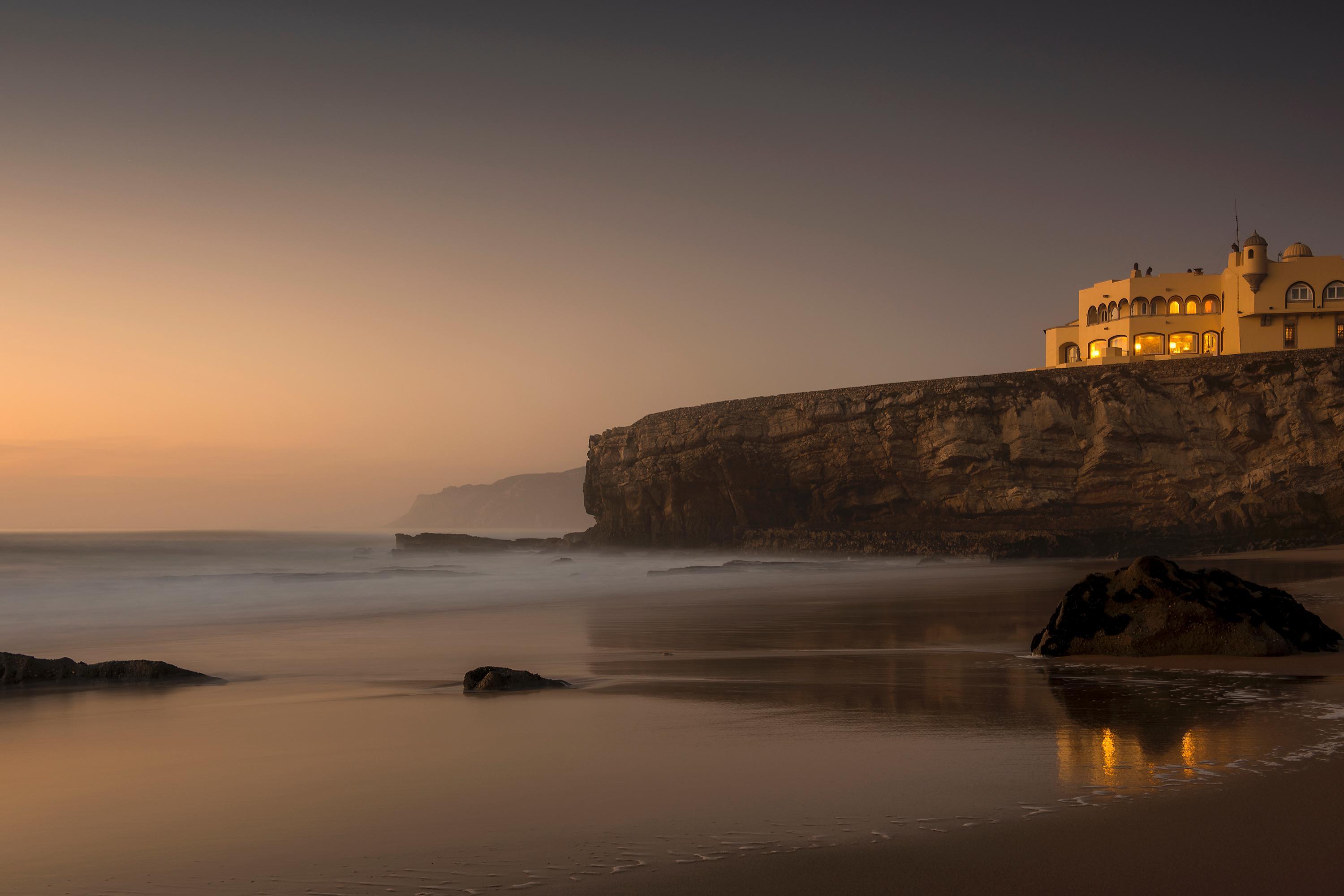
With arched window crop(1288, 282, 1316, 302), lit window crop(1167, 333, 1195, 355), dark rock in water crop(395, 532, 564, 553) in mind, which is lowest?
dark rock in water crop(395, 532, 564, 553)

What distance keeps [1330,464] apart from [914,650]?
1313 inches

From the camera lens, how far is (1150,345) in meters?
50.5

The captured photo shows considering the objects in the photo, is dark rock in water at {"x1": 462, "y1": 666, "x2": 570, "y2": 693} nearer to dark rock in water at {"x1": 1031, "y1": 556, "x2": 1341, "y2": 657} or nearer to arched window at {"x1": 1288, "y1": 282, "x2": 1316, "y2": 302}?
dark rock in water at {"x1": 1031, "y1": 556, "x2": 1341, "y2": 657}

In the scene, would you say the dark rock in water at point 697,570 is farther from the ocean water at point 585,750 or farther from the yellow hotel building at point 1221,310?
the yellow hotel building at point 1221,310

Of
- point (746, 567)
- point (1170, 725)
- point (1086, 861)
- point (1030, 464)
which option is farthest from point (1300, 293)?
point (1086, 861)

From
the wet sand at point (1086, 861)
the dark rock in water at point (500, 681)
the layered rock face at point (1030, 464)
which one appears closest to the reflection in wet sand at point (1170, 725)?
the wet sand at point (1086, 861)

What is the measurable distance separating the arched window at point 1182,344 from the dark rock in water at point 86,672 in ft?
169

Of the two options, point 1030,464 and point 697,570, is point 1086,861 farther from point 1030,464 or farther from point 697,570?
point 1030,464

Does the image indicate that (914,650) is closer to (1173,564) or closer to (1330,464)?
(1173,564)

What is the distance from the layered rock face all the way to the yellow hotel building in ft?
16.6

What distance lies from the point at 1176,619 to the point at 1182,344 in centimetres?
4731

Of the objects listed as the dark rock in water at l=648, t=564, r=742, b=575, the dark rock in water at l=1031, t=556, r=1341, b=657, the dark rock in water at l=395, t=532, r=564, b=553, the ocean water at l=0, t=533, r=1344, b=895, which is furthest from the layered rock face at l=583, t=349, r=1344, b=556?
the dark rock in water at l=1031, t=556, r=1341, b=657

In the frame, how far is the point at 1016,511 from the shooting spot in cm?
4003

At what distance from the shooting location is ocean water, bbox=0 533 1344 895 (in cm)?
353
